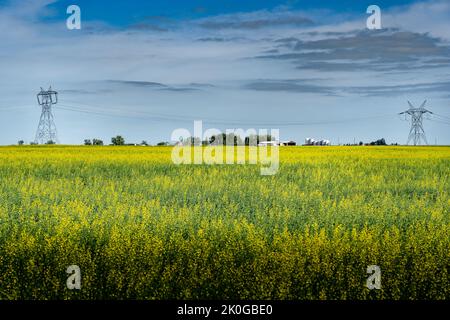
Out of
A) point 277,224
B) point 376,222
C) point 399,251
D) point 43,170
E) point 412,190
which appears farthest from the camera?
point 43,170

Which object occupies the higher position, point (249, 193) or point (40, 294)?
point (249, 193)

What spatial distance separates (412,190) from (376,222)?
29.0ft

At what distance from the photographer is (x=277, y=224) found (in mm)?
13031

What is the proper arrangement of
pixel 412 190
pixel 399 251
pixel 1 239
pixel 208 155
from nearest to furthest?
1. pixel 399 251
2. pixel 1 239
3. pixel 412 190
4. pixel 208 155

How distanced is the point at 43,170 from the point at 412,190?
673 inches

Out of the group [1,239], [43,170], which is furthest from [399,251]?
[43,170]
